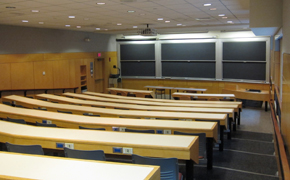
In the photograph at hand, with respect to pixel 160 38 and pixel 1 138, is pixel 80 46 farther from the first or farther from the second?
pixel 1 138

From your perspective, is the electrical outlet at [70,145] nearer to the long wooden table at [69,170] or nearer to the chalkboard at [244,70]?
the long wooden table at [69,170]

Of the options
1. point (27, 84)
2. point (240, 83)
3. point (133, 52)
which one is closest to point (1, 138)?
point (27, 84)

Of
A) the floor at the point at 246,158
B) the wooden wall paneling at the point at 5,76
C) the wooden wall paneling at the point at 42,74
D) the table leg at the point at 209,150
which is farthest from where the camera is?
the wooden wall paneling at the point at 42,74

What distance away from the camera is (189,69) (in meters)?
15.1

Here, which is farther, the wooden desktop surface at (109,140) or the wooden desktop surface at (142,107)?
the wooden desktop surface at (142,107)

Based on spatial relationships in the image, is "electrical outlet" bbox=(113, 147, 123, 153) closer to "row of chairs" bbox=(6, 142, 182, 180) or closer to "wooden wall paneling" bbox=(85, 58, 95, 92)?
"row of chairs" bbox=(6, 142, 182, 180)

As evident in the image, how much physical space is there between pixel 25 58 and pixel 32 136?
8.22m

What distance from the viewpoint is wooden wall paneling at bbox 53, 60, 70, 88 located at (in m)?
12.8

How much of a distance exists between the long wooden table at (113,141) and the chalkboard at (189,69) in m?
11.2

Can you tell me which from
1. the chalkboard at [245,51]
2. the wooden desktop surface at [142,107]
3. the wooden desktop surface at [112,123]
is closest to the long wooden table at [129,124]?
the wooden desktop surface at [112,123]

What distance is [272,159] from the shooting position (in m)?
5.71

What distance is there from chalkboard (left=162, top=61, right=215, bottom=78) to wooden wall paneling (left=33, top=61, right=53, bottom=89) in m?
5.97

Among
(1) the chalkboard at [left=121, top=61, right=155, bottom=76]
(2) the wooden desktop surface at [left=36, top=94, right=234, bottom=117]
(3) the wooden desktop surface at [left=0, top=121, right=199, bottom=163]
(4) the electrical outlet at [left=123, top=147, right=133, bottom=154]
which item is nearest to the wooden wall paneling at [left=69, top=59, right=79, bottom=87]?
(1) the chalkboard at [left=121, top=61, right=155, bottom=76]

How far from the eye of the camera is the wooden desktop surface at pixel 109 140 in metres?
3.43
